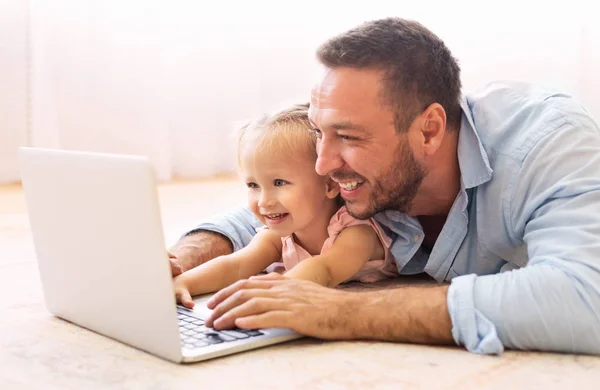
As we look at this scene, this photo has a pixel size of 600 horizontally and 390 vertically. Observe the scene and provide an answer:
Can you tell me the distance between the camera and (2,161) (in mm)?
3182

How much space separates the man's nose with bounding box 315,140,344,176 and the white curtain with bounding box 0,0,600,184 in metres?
1.92

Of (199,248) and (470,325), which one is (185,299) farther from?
(470,325)

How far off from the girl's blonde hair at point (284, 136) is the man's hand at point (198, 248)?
263 mm

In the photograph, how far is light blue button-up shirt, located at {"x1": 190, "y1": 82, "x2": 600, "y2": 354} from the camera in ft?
3.94

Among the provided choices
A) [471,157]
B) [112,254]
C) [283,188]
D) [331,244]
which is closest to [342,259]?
[331,244]

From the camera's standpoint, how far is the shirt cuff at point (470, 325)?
3.96 ft

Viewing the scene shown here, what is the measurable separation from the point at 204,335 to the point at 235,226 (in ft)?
2.10

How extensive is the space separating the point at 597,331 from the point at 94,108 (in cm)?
245

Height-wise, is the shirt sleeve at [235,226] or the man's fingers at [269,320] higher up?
the man's fingers at [269,320]

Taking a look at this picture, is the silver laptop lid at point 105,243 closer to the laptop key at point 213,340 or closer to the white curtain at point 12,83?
the laptop key at point 213,340

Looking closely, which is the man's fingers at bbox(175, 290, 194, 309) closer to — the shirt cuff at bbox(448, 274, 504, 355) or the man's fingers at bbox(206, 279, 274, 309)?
→ the man's fingers at bbox(206, 279, 274, 309)

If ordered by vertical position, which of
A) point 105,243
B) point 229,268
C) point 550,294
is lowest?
point 229,268

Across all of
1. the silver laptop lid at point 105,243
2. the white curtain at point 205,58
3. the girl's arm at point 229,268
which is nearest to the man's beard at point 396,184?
the girl's arm at point 229,268

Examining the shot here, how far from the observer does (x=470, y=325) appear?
3.99 ft
